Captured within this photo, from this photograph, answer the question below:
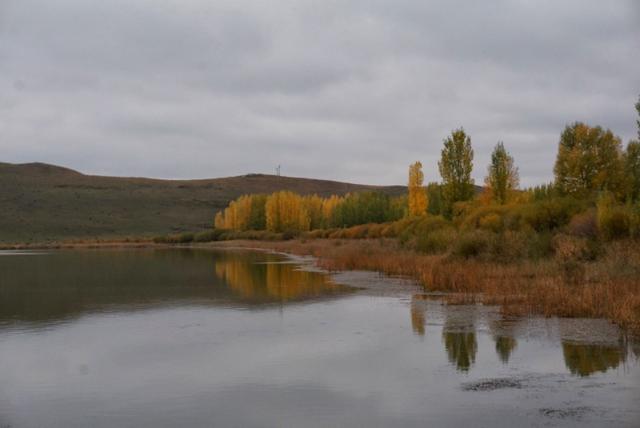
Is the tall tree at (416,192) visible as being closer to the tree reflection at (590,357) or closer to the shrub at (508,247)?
the shrub at (508,247)

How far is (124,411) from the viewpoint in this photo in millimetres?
8125

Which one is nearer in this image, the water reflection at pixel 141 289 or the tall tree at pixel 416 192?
the water reflection at pixel 141 289

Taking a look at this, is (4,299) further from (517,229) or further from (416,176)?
(416,176)

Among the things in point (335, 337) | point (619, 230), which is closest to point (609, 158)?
point (619, 230)

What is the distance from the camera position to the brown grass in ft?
44.2

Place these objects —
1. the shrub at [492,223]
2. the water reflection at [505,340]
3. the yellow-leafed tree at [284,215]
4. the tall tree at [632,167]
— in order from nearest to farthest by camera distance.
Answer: the water reflection at [505,340] < the shrub at [492,223] < the tall tree at [632,167] < the yellow-leafed tree at [284,215]

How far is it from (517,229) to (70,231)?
3901 inches

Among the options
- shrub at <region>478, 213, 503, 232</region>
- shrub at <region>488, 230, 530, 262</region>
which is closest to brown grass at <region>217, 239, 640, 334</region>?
shrub at <region>488, 230, 530, 262</region>

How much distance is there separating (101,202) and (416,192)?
92960 millimetres

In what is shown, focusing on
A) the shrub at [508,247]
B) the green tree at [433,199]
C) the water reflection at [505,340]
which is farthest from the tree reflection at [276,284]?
the green tree at [433,199]

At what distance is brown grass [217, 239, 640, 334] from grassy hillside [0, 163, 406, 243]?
9578 centimetres

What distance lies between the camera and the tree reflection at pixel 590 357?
31.4 ft

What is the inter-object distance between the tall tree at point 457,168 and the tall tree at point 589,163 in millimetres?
6461

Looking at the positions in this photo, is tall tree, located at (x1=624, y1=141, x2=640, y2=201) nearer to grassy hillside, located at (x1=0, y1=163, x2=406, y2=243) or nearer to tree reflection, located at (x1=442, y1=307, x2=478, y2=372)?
tree reflection, located at (x1=442, y1=307, x2=478, y2=372)
